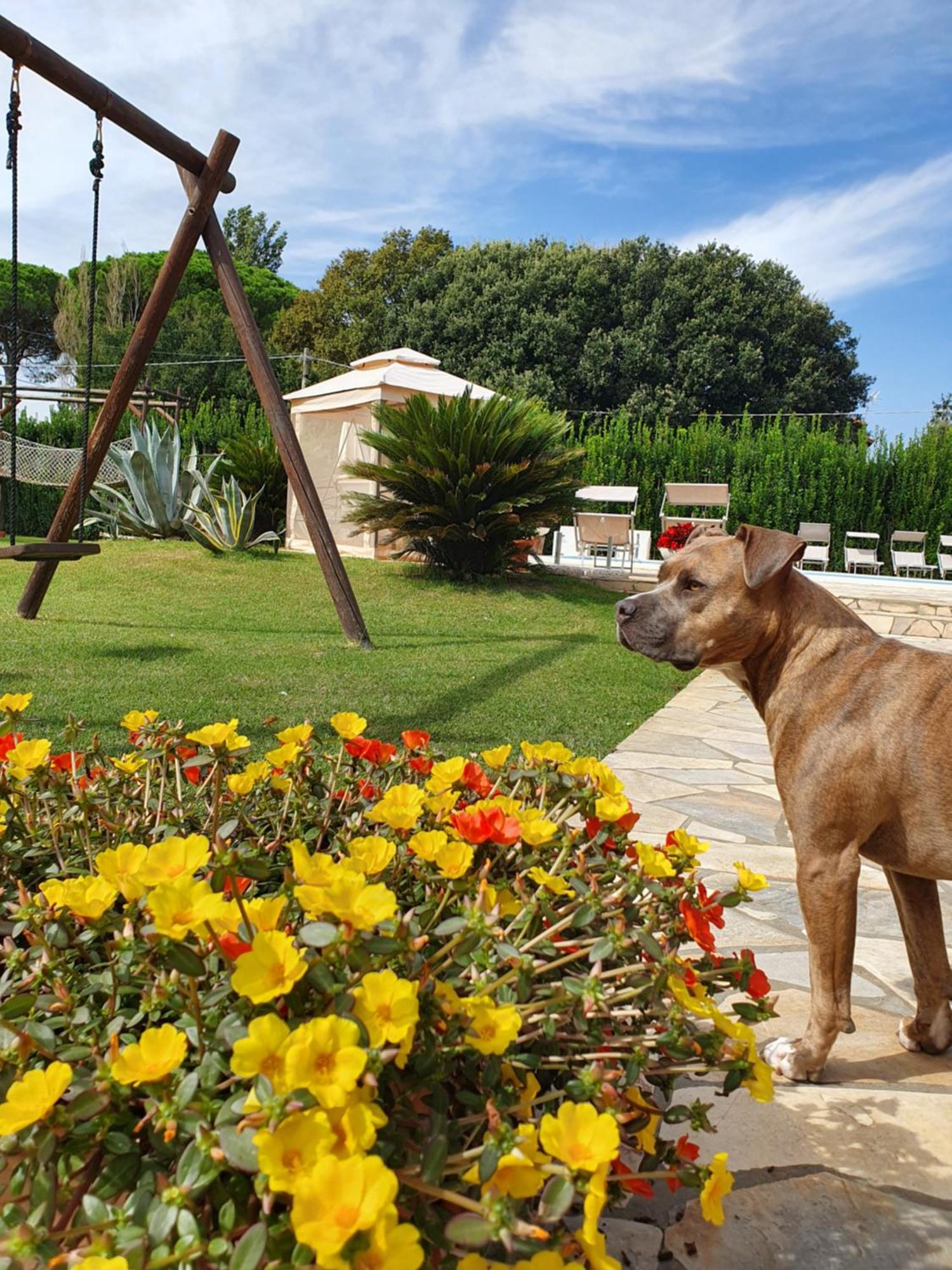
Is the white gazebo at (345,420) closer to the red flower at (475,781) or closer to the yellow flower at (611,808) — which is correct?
the red flower at (475,781)

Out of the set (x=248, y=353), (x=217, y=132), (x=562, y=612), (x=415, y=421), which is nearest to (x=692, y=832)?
(x=248, y=353)

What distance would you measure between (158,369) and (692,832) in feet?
124

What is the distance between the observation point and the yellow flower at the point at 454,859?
3.68ft

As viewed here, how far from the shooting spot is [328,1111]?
77 centimetres

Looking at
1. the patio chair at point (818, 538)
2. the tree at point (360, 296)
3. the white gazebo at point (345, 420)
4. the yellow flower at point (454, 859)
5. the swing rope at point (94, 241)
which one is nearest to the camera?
the yellow flower at point (454, 859)

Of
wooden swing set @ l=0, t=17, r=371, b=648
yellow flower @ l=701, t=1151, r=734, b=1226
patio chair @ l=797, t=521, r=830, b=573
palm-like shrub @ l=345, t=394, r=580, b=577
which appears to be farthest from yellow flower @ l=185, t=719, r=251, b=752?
patio chair @ l=797, t=521, r=830, b=573

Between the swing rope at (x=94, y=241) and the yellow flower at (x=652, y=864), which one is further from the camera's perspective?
the swing rope at (x=94, y=241)

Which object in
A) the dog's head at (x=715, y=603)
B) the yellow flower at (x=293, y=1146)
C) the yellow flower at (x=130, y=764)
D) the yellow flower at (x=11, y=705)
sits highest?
the dog's head at (x=715, y=603)

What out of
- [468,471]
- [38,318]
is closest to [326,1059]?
[468,471]

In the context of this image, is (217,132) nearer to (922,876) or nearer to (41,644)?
(41,644)

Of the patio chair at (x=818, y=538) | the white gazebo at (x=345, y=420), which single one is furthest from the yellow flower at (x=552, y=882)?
the patio chair at (x=818, y=538)

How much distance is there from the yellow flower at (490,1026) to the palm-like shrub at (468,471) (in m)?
9.33

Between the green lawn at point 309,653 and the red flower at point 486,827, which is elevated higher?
the red flower at point 486,827

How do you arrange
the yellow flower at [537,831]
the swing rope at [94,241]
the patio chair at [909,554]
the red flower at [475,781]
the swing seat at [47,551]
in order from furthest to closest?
the patio chair at [909,554], the swing rope at [94,241], the swing seat at [47,551], the red flower at [475,781], the yellow flower at [537,831]
